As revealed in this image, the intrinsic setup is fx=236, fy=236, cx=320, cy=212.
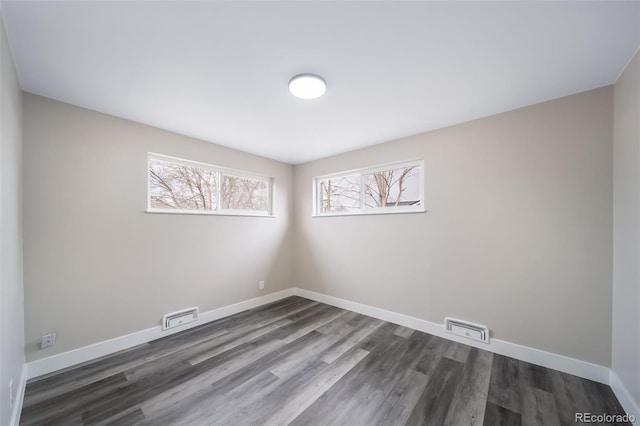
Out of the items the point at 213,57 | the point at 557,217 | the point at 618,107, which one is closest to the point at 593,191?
the point at 557,217

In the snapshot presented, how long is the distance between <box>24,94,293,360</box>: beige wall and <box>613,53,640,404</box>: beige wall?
393 centimetres

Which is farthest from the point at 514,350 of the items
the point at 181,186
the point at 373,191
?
the point at 181,186

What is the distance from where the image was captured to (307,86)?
6.36ft

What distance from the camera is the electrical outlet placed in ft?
6.75

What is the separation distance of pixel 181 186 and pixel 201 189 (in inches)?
9.9

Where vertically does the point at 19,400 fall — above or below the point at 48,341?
below

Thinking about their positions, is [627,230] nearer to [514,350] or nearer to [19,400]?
[514,350]

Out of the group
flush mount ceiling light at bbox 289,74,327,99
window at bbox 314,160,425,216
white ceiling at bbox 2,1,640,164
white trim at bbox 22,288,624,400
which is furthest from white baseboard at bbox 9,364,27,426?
window at bbox 314,160,425,216

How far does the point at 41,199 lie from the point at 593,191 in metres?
4.81

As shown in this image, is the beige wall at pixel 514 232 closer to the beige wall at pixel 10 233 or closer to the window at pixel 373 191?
the window at pixel 373 191

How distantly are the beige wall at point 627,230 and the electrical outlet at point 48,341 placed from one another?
449cm

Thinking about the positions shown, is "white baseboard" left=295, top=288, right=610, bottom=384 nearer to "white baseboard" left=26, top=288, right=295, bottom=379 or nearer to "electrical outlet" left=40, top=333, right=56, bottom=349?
"white baseboard" left=26, top=288, right=295, bottom=379

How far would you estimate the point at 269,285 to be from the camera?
4012 mm

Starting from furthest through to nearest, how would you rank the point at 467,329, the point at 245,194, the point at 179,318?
the point at 245,194 → the point at 179,318 → the point at 467,329
